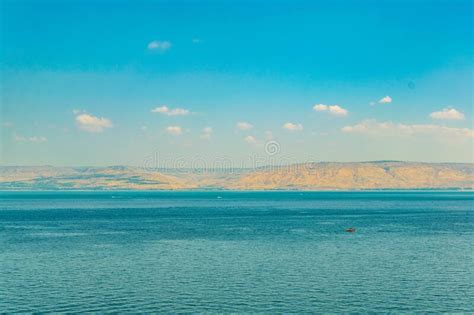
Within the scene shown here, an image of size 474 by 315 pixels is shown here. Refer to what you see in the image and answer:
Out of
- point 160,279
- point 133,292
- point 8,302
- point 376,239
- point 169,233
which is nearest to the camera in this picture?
point 8,302

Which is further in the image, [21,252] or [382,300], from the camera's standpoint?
[21,252]

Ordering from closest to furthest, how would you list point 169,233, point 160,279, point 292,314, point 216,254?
point 292,314, point 160,279, point 216,254, point 169,233

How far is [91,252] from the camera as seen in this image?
9850cm

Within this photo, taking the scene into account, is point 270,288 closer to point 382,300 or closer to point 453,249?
point 382,300

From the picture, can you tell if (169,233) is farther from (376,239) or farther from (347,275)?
(347,275)

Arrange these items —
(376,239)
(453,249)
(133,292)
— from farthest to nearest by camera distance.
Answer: (376,239) < (453,249) < (133,292)

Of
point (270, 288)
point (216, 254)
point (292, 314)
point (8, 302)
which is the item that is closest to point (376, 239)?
point (216, 254)

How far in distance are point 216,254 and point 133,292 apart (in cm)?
3228

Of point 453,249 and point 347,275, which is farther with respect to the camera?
point 453,249

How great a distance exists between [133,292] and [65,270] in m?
19.3

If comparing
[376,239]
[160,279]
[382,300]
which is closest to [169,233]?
[376,239]

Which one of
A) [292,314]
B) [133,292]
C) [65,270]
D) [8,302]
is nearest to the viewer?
[292,314]

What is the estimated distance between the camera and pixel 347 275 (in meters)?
75.4

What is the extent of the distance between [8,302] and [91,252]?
125 feet
